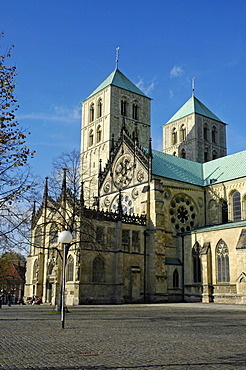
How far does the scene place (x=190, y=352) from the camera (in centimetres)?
1006

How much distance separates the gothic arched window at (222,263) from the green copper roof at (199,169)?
1008 centimetres

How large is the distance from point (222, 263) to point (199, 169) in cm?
1806

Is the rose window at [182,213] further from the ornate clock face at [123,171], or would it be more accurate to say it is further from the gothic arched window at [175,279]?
the ornate clock face at [123,171]

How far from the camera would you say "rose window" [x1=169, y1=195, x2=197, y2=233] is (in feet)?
→ 159

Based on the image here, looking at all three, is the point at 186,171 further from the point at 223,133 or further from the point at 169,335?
the point at 169,335

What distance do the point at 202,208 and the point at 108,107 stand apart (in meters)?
24.4

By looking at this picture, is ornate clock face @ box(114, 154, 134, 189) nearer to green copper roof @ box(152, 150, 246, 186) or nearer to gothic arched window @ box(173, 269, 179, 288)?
green copper roof @ box(152, 150, 246, 186)

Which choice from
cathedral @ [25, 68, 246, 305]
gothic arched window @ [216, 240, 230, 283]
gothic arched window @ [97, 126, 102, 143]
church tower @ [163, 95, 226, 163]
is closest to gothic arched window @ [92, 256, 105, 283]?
cathedral @ [25, 68, 246, 305]

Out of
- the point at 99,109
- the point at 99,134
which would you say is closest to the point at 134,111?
the point at 99,109

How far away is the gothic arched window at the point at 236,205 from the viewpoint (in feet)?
157

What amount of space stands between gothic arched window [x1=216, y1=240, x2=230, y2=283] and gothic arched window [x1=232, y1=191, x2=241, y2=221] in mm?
6258

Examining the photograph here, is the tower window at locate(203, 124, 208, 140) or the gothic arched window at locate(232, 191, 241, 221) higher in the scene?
the tower window at locate(203, 124, 208, 140)

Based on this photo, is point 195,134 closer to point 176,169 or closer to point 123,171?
point 176,169

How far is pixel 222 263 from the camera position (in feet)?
138
